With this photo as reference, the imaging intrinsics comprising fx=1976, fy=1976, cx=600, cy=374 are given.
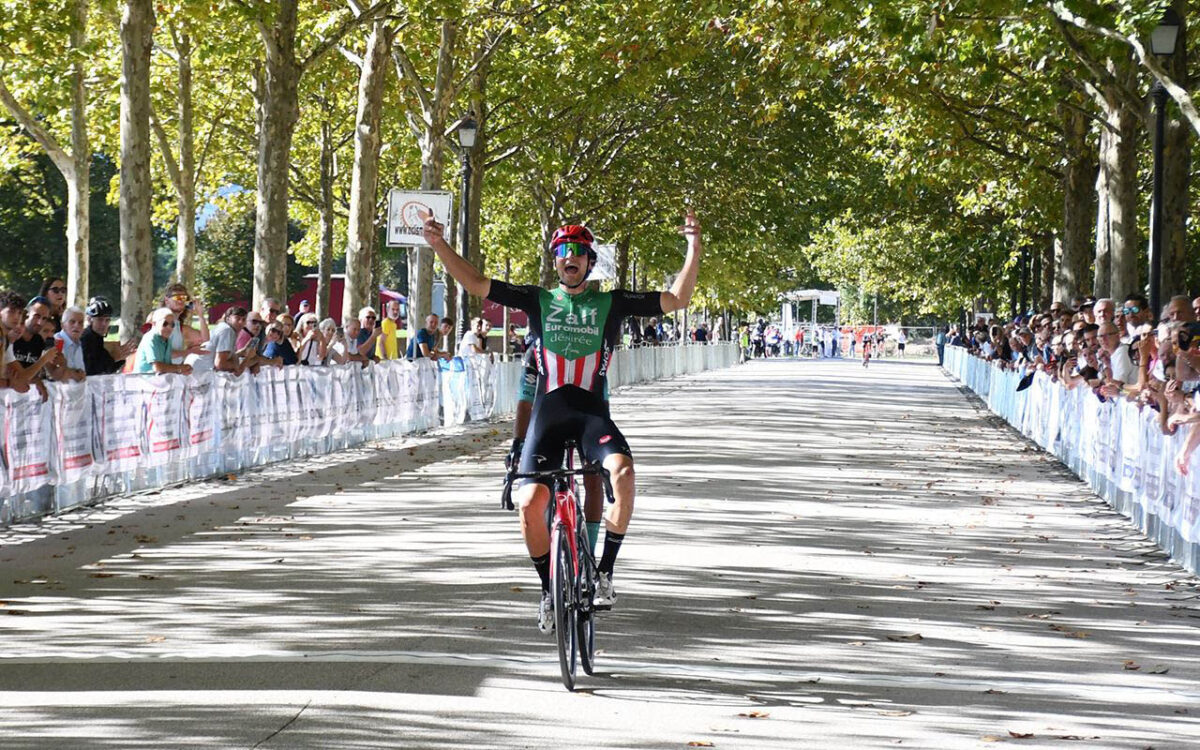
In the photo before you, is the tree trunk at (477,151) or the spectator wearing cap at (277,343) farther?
the tree trunk at (477,151)

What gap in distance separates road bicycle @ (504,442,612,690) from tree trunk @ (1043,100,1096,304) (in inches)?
1206

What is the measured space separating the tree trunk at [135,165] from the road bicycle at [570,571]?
1595 cm

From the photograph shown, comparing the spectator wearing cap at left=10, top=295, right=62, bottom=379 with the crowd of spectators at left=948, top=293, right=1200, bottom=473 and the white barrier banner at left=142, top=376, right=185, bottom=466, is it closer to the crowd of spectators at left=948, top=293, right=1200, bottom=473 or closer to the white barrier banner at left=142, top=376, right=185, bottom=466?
the white barrier banner at left=142, top=376, right=185, bottom=466

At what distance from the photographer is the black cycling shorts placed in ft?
29.4

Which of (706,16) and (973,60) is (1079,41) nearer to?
(973,60)

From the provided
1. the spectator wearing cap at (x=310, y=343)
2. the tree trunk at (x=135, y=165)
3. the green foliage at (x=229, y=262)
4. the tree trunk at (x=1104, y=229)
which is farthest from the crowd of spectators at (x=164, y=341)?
the green foliage at (x=229, y=262)

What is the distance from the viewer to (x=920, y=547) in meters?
14.2

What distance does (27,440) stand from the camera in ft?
48.0

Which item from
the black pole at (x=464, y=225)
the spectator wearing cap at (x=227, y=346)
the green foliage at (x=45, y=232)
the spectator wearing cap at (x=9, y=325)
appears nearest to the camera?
the spectator wearing cap at (x=9, y=325)

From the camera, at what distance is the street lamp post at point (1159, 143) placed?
75.8 ft

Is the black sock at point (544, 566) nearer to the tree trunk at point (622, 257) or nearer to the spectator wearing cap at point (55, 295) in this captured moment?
the spectator wearing cap at point (55, 295)

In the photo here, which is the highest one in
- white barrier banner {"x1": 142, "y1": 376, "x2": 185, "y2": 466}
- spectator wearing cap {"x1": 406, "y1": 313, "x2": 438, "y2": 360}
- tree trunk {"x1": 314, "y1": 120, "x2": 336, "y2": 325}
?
tree trunk {"x1": 314, "y1": 120, "x2": 336, "y2": 325}

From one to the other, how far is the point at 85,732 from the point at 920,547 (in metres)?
8.14

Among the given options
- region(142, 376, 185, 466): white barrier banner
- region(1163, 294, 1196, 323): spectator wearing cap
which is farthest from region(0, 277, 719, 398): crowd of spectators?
region(1163, 294, 1196, 323): spectator wearing cap
